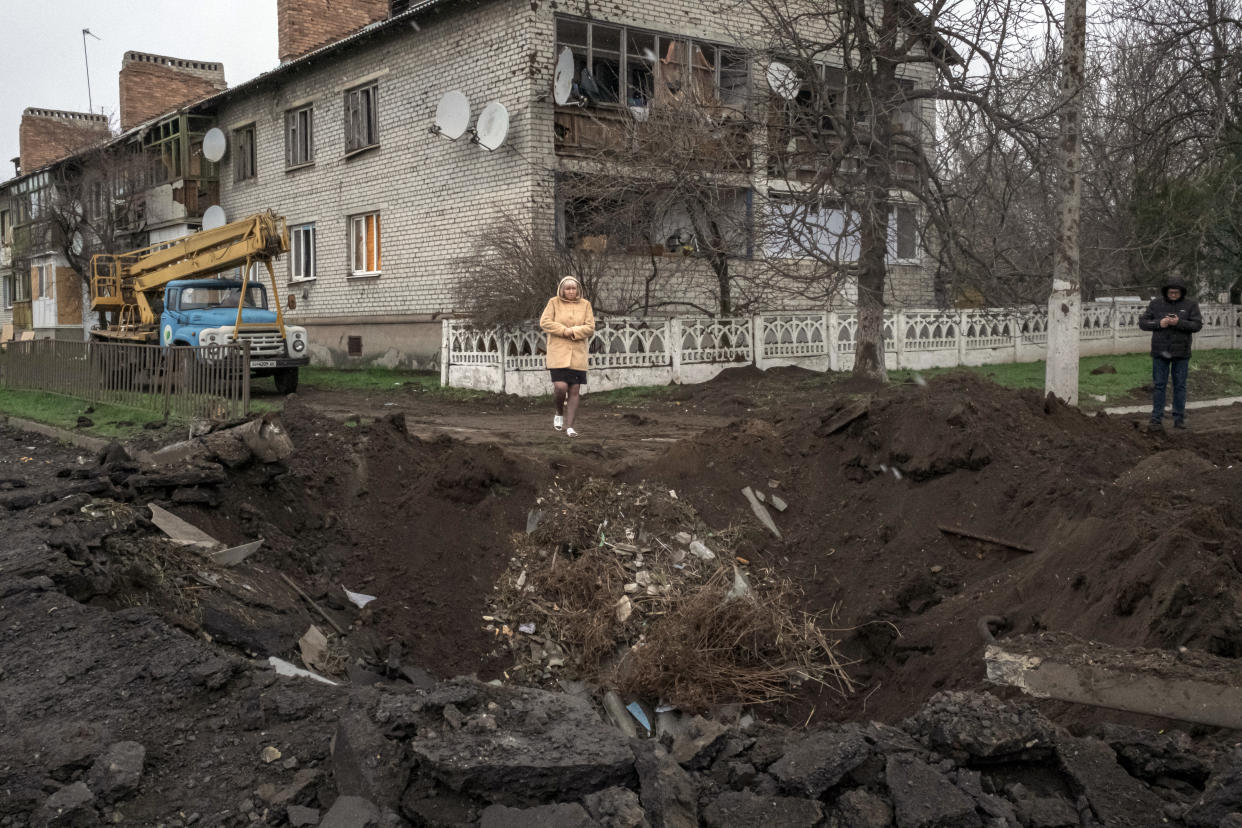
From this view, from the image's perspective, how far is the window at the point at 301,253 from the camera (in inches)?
989

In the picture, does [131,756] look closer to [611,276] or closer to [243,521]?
[243,521]

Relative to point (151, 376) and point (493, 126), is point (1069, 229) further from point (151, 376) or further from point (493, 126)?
point (151, 376)

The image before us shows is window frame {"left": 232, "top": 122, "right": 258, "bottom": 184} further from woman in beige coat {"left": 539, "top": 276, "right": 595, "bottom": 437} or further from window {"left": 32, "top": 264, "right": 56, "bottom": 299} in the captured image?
woman in beige coat {"left": 539, "top": 276, "right": 595, "bottom": 437}

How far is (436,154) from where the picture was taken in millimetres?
20828

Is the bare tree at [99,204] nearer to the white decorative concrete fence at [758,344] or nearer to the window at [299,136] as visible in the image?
the window at [299,136]

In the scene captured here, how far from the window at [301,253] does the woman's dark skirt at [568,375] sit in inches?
628

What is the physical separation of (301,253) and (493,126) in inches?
342

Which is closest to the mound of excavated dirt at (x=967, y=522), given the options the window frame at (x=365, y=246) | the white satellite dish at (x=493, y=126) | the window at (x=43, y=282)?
the white satellite dish at (x=493, y=126)

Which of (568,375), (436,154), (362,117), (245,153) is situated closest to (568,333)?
(568,375)

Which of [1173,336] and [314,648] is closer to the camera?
[314,648]

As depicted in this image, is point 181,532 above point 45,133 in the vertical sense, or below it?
below

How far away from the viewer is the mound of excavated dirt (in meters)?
5.44

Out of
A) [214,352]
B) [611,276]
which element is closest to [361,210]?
[611,276]

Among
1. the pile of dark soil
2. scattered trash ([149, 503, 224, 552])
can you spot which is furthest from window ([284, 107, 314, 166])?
scattered trash ([149, 503, 224, 552])
